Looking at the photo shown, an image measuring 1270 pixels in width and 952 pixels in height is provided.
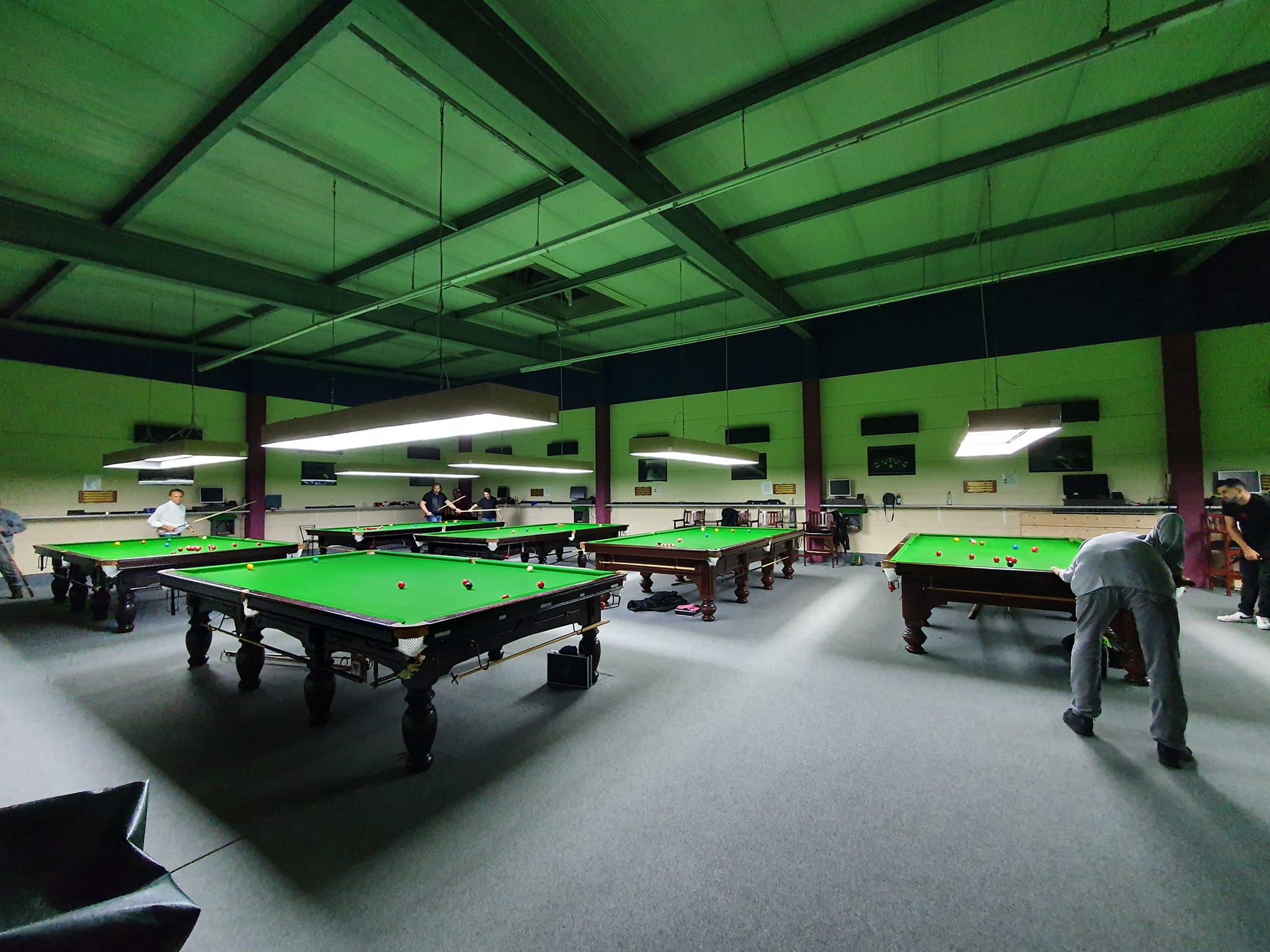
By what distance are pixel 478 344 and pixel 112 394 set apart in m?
6.06

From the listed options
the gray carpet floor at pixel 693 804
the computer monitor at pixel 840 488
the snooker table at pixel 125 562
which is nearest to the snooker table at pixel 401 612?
the gray carpet floor at pixel 693 804

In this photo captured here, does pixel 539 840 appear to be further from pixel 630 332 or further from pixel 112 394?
pixel 112 394

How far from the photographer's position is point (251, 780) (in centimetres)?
241

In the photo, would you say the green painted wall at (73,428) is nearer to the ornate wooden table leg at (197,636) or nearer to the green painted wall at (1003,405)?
the ornate wooden table leg at (197,636)

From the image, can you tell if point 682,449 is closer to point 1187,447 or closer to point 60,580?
point 1187,447

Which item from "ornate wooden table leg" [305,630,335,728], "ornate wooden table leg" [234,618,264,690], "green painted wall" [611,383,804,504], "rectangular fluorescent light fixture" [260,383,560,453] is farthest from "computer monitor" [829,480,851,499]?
"ornate wooden table leg" [234,618,264,690]

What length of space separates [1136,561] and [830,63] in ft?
11.2

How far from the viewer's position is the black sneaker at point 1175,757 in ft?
7.85

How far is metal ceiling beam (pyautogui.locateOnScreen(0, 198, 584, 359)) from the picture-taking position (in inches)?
177

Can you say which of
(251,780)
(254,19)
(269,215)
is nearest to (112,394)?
(269,215)

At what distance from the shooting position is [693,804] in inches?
86.4

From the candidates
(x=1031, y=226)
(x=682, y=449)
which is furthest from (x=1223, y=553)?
(x=682, y=449)

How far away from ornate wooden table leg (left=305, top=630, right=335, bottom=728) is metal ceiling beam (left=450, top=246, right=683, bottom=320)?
5.37 m

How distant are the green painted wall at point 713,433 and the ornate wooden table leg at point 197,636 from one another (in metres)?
7.52
